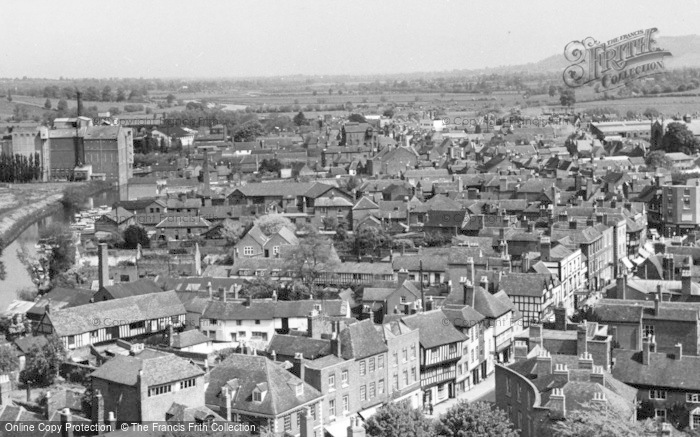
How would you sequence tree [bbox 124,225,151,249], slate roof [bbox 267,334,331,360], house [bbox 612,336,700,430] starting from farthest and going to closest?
tree [bbox 124,225,151,249] < slate roof [bbox 267,334,331,360] < house [bbox 612,336,700,430]

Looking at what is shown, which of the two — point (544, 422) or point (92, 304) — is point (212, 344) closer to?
point (92, 304)

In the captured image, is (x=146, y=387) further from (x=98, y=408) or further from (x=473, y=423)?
(x=473, y=423)

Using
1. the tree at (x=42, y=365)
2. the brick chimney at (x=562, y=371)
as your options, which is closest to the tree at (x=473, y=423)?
the brick chimney at (x=562, y=371)

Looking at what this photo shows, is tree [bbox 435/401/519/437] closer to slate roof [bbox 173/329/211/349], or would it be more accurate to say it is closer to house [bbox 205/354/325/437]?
house [bbox 205/354/325/437]

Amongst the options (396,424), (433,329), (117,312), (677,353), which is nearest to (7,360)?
(117,312)

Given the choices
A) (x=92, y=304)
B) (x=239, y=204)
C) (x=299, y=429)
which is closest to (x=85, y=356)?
(x=92, y=304)

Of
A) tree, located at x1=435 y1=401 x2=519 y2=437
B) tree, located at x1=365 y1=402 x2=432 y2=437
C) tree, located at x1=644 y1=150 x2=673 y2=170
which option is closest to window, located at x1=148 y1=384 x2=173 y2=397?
tree, located at x1=365 y1=402 x2=432 y2=437
